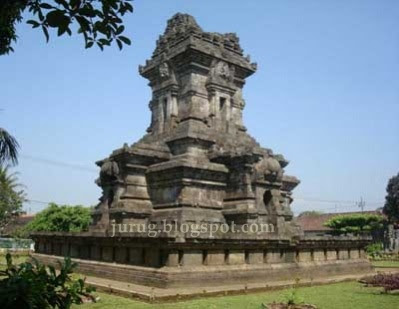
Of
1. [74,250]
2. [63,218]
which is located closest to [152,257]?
[74,250]

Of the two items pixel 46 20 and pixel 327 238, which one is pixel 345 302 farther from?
pixel 46 20

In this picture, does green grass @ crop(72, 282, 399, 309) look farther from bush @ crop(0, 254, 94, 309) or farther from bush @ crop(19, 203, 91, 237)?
bush @ crop(19, 203, 91, 237)

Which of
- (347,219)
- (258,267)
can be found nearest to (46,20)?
(258,267)

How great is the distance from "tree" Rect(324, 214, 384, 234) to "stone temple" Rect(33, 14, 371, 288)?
2998cm

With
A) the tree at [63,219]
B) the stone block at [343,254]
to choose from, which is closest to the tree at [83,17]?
the stone block at [343,254]

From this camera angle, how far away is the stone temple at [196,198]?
1274 centimetres

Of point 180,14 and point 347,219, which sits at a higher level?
point 180,14

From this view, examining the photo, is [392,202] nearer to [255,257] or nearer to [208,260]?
[255,257]

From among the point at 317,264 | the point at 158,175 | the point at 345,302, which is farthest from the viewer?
the point at 158,175

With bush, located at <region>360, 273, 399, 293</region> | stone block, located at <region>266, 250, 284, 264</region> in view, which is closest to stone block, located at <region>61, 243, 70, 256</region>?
stone block, located at <region>266, 250, 284, 264</region>

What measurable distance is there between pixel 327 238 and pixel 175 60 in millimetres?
10475

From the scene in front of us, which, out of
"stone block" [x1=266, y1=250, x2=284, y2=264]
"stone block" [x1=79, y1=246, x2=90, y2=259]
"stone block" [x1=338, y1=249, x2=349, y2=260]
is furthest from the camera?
"stone block" [x1=338, y1=249, x2=349, y2=260]

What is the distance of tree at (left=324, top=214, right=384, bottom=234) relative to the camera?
48312 millimetres

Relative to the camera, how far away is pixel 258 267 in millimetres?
13695
